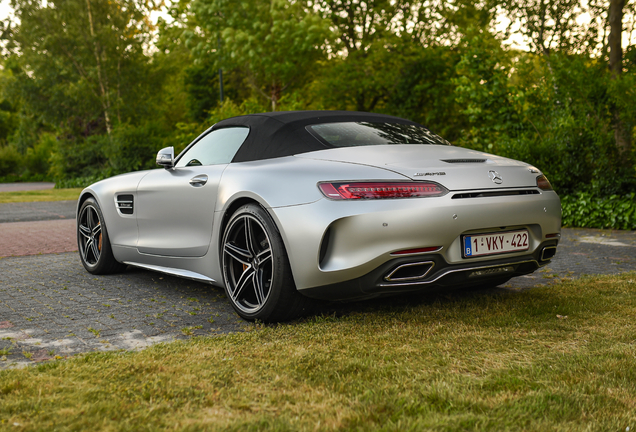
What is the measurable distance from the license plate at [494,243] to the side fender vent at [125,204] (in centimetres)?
315

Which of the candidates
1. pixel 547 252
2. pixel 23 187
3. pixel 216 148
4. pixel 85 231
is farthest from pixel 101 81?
pixel 547 252

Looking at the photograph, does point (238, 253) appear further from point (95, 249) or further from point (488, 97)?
point (488, 97)

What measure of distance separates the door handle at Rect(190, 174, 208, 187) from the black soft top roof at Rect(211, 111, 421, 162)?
0.27 meters

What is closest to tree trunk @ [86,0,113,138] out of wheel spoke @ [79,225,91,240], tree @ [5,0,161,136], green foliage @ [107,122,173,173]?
tree @ [5,0,161,136]

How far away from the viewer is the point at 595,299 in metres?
4.54

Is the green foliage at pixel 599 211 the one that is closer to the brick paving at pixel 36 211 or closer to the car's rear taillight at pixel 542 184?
the car's rear taillight at pixel 542 184

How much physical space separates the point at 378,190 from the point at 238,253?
1150 mm

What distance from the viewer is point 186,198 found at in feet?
15.7

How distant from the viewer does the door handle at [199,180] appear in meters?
4.63

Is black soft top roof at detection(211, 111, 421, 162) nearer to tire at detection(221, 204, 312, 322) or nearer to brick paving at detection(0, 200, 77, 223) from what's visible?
tire at detection(221, 204, 312, 322)

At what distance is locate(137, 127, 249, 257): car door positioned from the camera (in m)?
4.59

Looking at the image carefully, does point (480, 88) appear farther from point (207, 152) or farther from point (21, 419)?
point (21, 419)

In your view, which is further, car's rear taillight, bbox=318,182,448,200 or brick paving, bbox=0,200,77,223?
brick paving, bbox=0,200,77,223

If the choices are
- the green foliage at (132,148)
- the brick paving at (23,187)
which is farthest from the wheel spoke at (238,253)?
the brick paving at (23,187)
